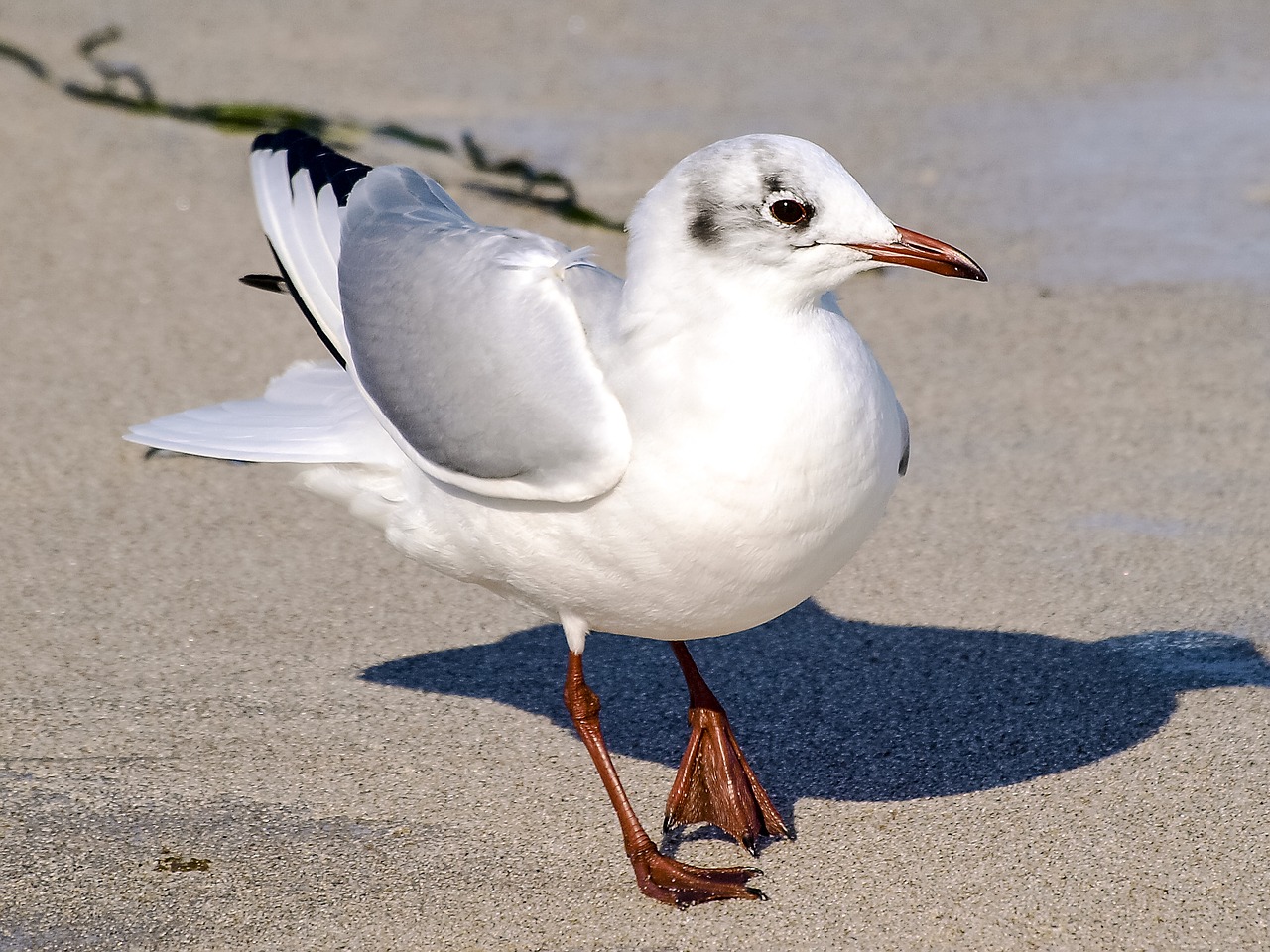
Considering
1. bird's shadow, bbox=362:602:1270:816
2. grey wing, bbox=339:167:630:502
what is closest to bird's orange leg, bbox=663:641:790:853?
bird's shadow, bbox=362:602:1270:816

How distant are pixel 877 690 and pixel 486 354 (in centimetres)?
135

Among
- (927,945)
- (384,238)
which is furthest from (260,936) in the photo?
(384,238)

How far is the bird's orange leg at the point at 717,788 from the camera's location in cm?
335

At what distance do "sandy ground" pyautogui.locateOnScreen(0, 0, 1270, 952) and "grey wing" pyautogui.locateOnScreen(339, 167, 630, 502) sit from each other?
0.81 m

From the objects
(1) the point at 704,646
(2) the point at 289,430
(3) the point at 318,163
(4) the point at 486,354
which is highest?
(3) the point at 318,163

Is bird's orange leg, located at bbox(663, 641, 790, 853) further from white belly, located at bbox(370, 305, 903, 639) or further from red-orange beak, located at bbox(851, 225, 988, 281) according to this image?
red-orange beak, located at bbox(851, 225, 988, 281)

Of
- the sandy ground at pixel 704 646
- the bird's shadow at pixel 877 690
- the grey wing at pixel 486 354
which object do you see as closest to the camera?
the grey wing at pixel 486 354

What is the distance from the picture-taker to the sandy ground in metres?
3.14

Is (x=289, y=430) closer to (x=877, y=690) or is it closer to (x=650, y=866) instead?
(x=650, y=866)

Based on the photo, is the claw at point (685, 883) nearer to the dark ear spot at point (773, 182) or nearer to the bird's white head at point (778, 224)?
the bird's white head at point (778, 224)

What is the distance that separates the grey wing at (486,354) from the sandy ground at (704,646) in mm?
808

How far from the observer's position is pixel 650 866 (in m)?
3.19

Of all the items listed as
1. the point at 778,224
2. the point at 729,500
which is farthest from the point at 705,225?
the point at 729,500

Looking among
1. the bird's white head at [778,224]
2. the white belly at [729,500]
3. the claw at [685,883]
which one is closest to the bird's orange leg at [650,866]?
the claw at [685,883]
